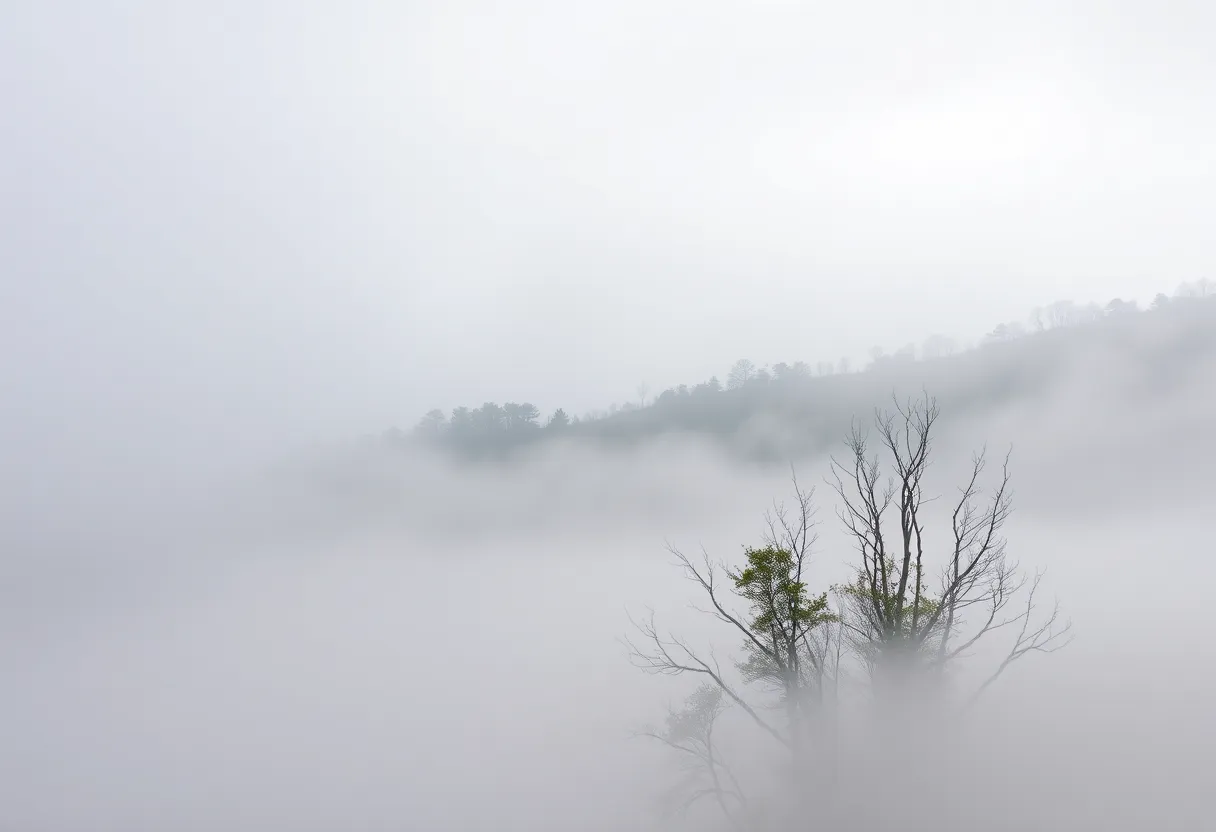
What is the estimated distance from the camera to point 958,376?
151250mm

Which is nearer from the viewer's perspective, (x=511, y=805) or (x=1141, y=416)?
(x=511, y=805)

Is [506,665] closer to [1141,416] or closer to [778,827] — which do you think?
[778,827]

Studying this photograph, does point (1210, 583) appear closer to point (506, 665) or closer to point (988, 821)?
point (988, 821)

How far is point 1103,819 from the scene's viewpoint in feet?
82.7

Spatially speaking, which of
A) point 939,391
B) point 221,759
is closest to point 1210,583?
point 939,391

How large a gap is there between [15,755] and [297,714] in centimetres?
9475

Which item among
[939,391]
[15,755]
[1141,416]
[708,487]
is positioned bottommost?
[15,755]

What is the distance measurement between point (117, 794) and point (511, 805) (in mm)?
113136

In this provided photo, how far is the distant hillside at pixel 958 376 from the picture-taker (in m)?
126

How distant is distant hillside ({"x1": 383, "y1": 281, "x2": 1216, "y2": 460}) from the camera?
4956 inches

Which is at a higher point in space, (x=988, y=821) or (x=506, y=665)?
(x=988, y=821)

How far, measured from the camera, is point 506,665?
16275 cm

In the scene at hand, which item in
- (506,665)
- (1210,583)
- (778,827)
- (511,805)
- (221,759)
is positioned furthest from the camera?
(506,665)

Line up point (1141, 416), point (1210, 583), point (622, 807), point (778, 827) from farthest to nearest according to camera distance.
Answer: point (1141, 416) < point (1210, 583) < point (622, 807) < point (778, 827)
